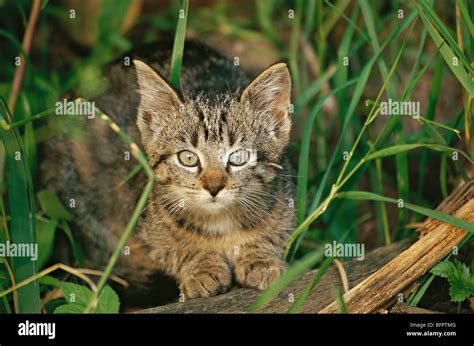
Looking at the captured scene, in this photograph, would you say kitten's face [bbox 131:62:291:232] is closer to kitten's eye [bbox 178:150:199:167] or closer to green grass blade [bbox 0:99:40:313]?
kitten's eye [bbox 178:150:199:167]

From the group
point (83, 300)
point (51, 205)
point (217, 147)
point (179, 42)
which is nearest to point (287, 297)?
point (217, 147)

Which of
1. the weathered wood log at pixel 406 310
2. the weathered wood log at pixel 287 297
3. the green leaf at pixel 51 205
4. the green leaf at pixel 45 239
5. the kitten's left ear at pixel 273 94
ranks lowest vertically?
the weathered wood log at pixel 406 310

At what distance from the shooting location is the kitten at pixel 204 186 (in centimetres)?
377

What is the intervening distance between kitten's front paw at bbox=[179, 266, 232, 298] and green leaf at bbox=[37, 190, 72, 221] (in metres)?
0.93

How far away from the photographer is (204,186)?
361cm

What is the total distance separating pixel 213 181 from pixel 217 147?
0.23 meters

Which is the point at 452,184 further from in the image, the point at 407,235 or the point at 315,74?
the point at 315,74

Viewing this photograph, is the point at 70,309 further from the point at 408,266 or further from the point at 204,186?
the point at 408,266

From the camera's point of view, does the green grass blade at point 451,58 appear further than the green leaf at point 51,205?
No

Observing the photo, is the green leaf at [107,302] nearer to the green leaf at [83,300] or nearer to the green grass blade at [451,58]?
the green leaf at [83,300]

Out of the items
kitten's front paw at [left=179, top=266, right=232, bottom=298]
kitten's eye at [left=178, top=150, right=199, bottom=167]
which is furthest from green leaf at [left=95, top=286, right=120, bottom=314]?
kitten's eye at [left=178, top=150, right=199, bottom=167]

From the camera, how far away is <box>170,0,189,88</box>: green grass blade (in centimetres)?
379


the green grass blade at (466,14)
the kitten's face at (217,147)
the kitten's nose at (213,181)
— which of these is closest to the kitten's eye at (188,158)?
the kitten's face at (217,147)
